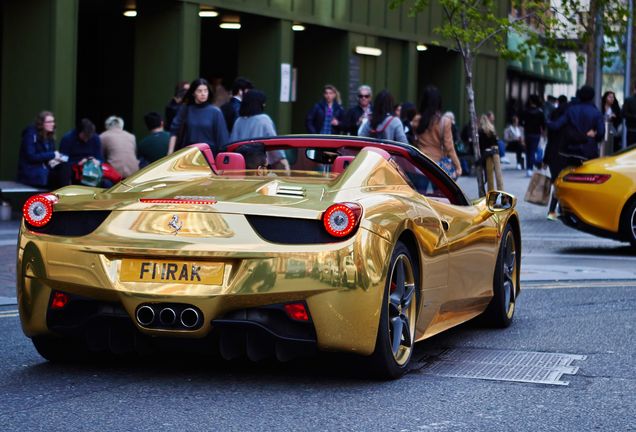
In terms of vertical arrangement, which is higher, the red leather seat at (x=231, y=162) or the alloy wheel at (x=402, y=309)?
the red leather seat at (x=231, y=162)

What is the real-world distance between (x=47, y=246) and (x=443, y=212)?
2268 millimetres

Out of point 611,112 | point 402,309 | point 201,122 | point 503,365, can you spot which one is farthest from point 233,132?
point 611,112

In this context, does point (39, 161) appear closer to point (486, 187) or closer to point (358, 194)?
point (486, 187)

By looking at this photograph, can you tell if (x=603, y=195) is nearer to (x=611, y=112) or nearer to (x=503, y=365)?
(x=503, y=365)

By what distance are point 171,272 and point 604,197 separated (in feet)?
30.7

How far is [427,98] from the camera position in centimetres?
1697

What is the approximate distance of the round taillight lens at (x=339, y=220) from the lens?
618 centimetres

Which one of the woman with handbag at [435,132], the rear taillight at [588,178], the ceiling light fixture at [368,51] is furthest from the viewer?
the ceiling light fixture at [368,51]

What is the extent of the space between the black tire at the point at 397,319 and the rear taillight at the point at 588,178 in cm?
821

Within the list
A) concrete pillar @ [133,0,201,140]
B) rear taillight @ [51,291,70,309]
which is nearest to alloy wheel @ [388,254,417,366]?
rear taillight @ [51,291,70,309]

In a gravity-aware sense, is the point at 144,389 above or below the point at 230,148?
below

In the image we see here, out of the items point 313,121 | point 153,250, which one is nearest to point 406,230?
point 153,250

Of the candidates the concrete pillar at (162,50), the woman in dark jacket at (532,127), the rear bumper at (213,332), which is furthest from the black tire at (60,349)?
the woman in dark jacket at (532,127)

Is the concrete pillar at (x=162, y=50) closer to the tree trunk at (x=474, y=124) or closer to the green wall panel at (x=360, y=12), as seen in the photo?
the tree trunk at (x=474, y=124)
